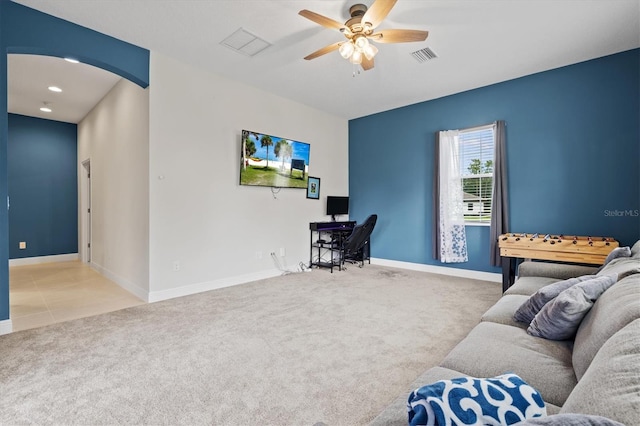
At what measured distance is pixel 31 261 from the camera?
5820 mm

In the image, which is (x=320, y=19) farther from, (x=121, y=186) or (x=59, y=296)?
(x=59, y=296)

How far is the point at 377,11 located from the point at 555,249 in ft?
10.0

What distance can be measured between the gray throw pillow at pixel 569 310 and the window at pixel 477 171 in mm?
3205

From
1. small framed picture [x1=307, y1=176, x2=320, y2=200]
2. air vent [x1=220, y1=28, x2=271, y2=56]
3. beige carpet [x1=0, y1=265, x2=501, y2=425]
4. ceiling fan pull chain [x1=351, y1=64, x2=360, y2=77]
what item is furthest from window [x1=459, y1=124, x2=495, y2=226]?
air vent [x1=220, y1=28, x2=271, y2=56]

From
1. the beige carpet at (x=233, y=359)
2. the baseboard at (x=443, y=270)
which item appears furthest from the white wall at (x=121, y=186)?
the baseboard at (x=443, y=270)

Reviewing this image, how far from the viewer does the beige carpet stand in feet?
5.46

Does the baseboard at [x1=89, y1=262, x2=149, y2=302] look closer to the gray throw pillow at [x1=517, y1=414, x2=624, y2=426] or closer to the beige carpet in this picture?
the beige carpet

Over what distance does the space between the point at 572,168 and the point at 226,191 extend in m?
4.59

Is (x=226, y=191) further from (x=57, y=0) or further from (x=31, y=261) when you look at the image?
(x=31, y=261)

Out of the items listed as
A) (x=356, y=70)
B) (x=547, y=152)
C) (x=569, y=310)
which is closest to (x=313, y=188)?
(x=356, y=70)

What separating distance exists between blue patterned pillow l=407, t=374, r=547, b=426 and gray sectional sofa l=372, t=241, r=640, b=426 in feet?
0.29

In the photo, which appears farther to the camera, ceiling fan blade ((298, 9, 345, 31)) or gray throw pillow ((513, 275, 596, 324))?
ceiling fan blade ((298, 9, 345, 31))

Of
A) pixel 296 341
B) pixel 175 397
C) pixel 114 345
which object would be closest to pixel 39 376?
pixel 114 345

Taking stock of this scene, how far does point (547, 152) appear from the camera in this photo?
405 cm
